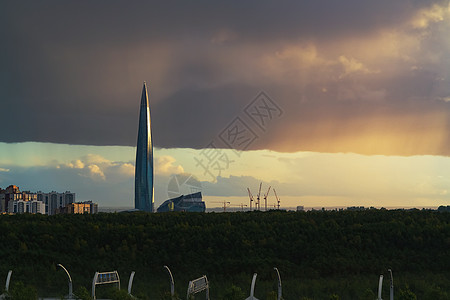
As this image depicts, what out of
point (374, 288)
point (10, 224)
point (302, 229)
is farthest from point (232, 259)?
point (10, 224)

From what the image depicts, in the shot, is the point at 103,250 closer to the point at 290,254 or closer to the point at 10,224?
the point at 10,224

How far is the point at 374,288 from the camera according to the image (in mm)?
40188

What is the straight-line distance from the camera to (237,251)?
5106 cm

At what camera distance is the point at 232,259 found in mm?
49406

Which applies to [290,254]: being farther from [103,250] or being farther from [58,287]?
[58,287]

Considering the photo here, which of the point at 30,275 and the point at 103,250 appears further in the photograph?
the point at 103,250

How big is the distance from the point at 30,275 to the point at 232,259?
17.1 m

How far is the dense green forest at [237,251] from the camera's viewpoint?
43.9m

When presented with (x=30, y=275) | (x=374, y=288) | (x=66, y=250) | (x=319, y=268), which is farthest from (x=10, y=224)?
(x=374, y=288)

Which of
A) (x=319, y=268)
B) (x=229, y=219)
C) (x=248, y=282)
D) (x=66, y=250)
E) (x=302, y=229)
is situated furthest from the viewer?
(x=229, y=219)

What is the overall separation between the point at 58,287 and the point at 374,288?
78.0 feet

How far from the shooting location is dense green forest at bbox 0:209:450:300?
43906 mm

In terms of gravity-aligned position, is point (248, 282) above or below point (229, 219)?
below

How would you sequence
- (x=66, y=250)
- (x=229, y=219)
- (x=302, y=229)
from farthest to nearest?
(x=229, y=219)
(x=302, y=229)
(x=66, y=250)
